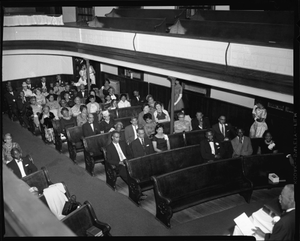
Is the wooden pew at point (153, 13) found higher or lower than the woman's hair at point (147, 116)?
higher

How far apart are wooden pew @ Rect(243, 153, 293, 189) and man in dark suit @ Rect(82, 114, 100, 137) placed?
4141 mm

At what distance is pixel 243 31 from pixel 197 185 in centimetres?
474

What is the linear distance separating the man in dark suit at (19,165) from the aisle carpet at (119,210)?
4.10ft

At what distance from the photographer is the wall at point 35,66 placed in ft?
51.0

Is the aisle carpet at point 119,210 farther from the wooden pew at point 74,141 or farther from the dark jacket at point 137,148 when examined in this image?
the dark jacket at point 137,148

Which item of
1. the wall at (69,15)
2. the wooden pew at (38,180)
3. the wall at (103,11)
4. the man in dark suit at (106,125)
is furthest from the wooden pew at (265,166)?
the wall at (69,15)

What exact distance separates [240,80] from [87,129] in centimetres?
424

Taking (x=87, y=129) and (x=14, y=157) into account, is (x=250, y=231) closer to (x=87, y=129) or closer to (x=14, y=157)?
(x=14, y=157)

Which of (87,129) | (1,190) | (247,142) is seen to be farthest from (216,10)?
(1,190)

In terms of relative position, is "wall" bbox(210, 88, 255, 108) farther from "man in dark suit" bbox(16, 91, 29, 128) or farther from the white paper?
"man in dark suit" bbox(16, 91, 29, 128)

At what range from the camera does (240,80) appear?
7.19m

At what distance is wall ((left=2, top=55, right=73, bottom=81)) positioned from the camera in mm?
15547

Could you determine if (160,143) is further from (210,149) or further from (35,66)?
(35,66)

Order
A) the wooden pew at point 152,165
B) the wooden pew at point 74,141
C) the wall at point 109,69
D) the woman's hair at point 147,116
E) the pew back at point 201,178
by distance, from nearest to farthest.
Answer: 1. the pew back at point 201,178
2. the wooden pew at point 152,165
3. the wooden pew at point 74,141
4. the woman's hair at point 147,116
5. the wall at point 109,69
